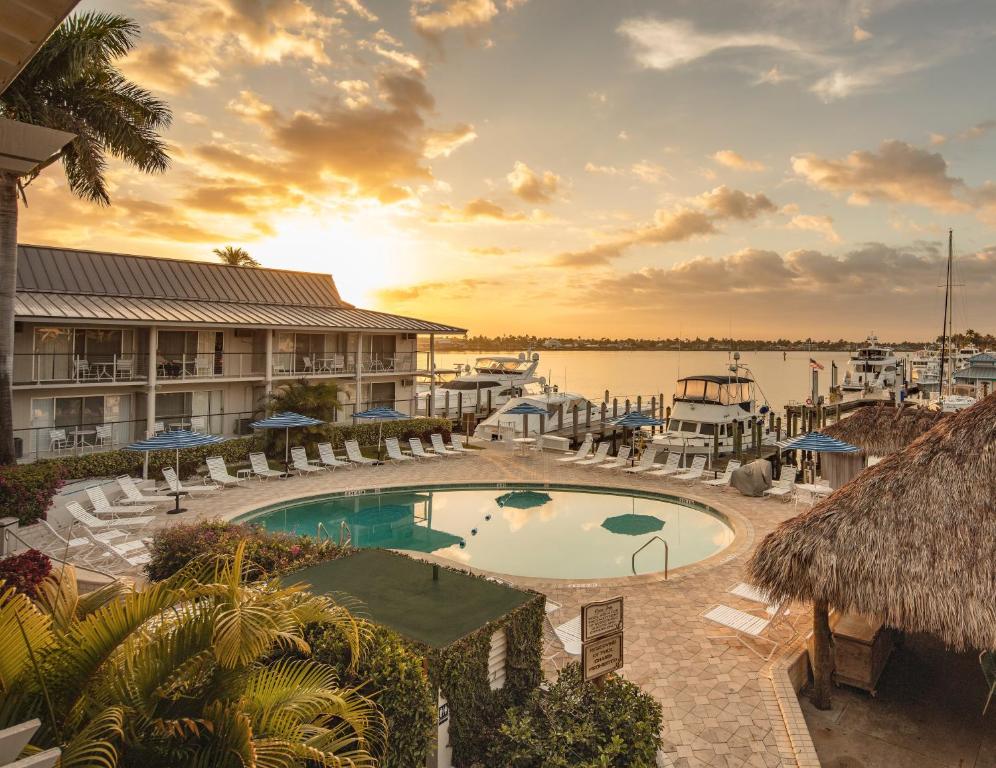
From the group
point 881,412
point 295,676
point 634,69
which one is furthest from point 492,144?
point 295,676

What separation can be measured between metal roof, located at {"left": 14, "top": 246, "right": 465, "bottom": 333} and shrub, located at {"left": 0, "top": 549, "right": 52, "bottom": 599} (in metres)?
13.9

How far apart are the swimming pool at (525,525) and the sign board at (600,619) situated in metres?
6.85

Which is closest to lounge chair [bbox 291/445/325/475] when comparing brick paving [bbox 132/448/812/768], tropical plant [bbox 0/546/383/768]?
brick paving [bbox 132/448/812/768]

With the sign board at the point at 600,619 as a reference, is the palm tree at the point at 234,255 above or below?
above

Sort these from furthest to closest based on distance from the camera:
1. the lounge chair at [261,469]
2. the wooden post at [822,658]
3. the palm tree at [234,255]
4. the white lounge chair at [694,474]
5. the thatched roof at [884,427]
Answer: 1. the palm tree at [234,255]
2. the white lounge chair at [694,474]
3. the lounge chair at [261,469]
4. the thatched roof at [884,427]
5. the wooden post at [822,658]

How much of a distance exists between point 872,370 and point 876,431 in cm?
4612

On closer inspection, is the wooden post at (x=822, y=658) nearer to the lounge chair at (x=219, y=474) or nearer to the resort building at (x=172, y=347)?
the lounge chair at (x=219, y=474)

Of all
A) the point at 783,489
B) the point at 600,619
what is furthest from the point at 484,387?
the point at 600,619

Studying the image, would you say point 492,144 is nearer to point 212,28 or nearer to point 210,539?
point 212,28

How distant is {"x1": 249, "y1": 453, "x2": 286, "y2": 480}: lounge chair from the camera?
20688 millimetres

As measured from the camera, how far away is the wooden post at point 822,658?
7.76m

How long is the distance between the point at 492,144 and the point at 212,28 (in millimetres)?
11722

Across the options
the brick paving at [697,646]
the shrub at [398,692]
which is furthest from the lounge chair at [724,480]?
the shrub at [398,692]

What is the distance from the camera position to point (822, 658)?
25.5 feet
